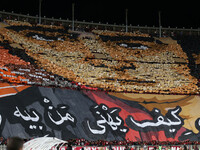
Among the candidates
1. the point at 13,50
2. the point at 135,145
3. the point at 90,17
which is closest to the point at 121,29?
the point at 90,17

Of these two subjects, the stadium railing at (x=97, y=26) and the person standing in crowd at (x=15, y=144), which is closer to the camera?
the person standing in crowd at (x=15, y=144)

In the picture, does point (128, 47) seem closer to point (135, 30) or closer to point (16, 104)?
point (135, 30)

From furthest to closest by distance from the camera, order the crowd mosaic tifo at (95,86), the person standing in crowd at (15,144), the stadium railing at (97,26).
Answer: the stadium railing at (97,26) → the crowd mosaic tifo at (95,86) → the person standing in crowd at (15,144)

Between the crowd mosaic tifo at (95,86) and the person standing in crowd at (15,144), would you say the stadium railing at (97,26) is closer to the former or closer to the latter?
the crowd mosaic tifo at (95,86)

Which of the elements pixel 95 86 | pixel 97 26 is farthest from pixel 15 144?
pixel 97 26

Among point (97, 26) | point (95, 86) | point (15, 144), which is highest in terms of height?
point (97, 26)

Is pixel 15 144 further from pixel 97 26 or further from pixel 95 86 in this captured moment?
pixel 97 26

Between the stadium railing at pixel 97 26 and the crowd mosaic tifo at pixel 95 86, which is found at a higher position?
the stadium railing at pixel 97 26

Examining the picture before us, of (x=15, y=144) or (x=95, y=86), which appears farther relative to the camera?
(x=95, y=86)

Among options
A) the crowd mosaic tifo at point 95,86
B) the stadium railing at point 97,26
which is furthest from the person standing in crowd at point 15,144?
the stadium railing at point 97,26

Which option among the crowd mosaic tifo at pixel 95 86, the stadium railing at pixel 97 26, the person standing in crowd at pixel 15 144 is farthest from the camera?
the stadium railing at pixel 97 26

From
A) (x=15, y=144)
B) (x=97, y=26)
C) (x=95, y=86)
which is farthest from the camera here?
(x=97, y=26)

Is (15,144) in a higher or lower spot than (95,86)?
higher

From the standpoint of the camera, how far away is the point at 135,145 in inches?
1280
